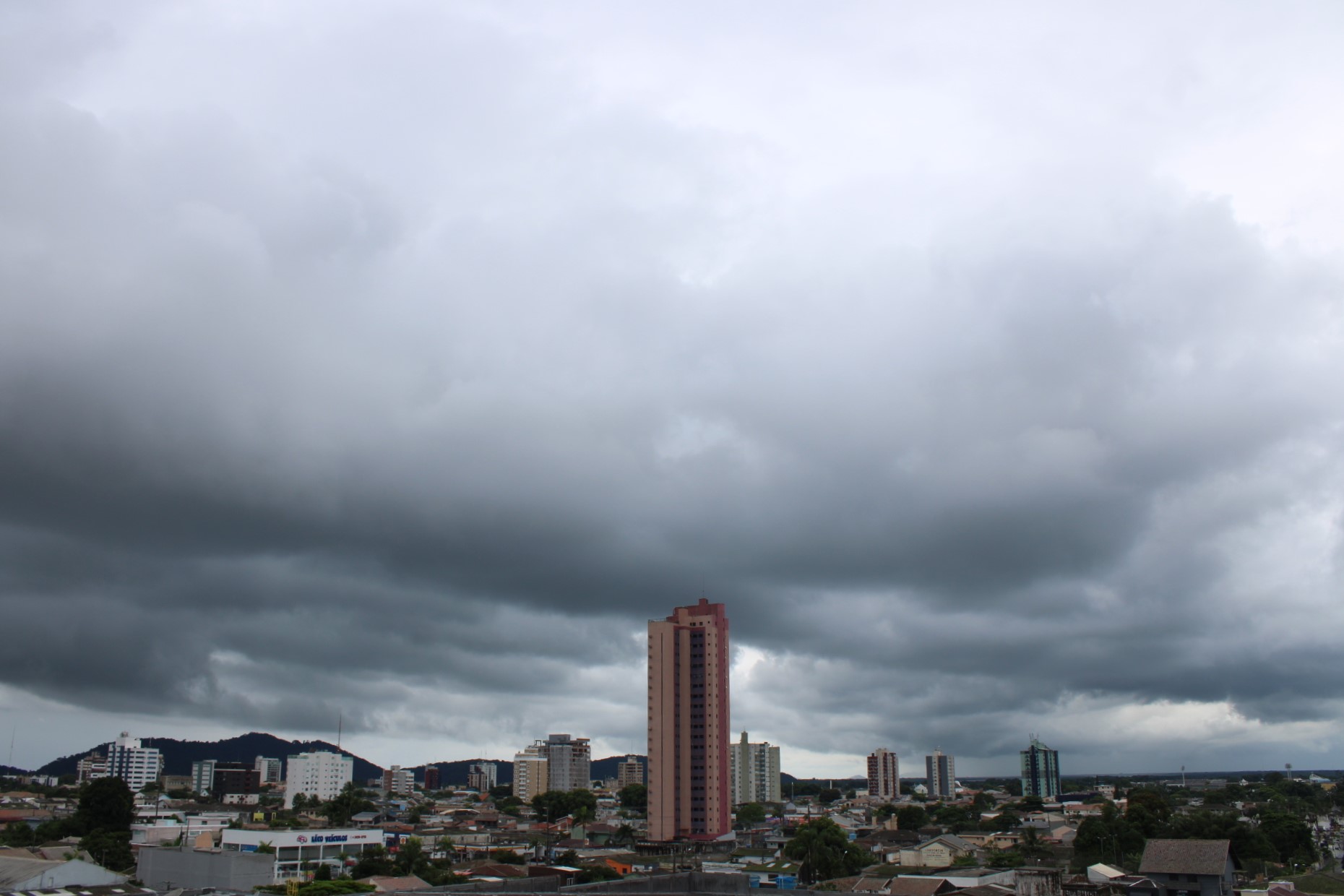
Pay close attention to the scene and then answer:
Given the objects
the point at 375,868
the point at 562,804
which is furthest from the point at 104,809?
the point at 562,804

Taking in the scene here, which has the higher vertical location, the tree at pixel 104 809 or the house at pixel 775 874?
the tree at pixel 104 809

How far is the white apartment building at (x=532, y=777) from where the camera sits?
181375 millimetres

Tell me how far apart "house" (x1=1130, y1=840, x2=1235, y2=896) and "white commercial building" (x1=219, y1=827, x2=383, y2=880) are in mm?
45841

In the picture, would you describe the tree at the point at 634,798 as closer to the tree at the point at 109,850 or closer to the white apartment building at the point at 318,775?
the white apartment building at the point at 318,775

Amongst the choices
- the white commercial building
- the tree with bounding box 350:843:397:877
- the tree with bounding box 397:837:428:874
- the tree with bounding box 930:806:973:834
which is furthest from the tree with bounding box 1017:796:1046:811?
the tree with bounding box 350:843:397:877

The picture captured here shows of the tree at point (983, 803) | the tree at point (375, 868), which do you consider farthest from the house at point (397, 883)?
the tree at point (983, 803)

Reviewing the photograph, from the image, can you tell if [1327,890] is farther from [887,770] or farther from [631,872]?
[887,770]

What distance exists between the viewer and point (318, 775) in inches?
6629

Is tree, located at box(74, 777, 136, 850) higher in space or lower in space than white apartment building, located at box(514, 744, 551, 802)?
higher

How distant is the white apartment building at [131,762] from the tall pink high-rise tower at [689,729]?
14323 centimetres

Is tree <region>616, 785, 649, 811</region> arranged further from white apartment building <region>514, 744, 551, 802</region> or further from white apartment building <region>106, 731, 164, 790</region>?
white apartment building <region>106, 731, 164, 790</region>

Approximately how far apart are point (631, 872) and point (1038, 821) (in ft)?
192

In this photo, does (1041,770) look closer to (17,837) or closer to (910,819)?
(910,819)

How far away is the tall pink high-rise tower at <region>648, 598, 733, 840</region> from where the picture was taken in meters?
85.4
